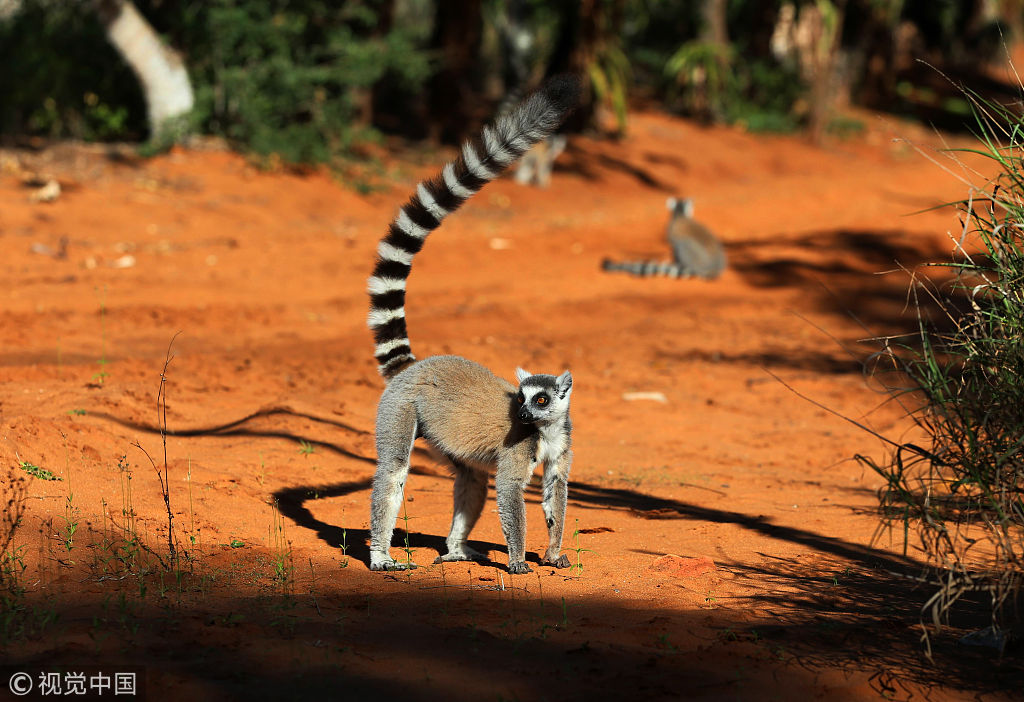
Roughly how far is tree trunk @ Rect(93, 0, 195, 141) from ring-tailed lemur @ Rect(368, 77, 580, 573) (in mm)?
13688

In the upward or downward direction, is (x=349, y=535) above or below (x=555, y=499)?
below

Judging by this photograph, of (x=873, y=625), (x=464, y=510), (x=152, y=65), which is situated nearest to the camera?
(x=873, y=625)

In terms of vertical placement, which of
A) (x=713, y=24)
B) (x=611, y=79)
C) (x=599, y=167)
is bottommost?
(x=599, y=167)

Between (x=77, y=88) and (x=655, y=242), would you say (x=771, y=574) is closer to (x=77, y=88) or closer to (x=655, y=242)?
(x=655, y=242)

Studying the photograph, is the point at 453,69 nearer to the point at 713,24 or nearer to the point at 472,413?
the point at 713,24

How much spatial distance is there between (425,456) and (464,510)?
2.60m

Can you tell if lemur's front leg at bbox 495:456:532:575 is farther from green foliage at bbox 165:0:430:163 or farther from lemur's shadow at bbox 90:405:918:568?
green foliage at bbox 165:0:430:163

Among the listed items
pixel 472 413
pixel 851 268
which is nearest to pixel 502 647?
pixel 472 413

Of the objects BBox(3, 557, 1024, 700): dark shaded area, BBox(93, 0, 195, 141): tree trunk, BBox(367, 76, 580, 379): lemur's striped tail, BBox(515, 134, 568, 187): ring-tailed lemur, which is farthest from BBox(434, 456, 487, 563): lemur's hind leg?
BBox(515, 134, 568, 187): ring-tailed lemur

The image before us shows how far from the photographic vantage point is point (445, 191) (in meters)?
5.56

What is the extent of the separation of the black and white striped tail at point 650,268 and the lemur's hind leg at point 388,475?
A: 34.4ft

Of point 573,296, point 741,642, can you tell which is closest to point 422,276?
point 573,296

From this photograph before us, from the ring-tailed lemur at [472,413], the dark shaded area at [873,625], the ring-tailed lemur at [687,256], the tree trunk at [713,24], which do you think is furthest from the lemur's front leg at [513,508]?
the tree trunk at [713,24]

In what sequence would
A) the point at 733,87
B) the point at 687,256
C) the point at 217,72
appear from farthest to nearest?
the point at 733,87 < the point at 217,72 < the point at 687,256
